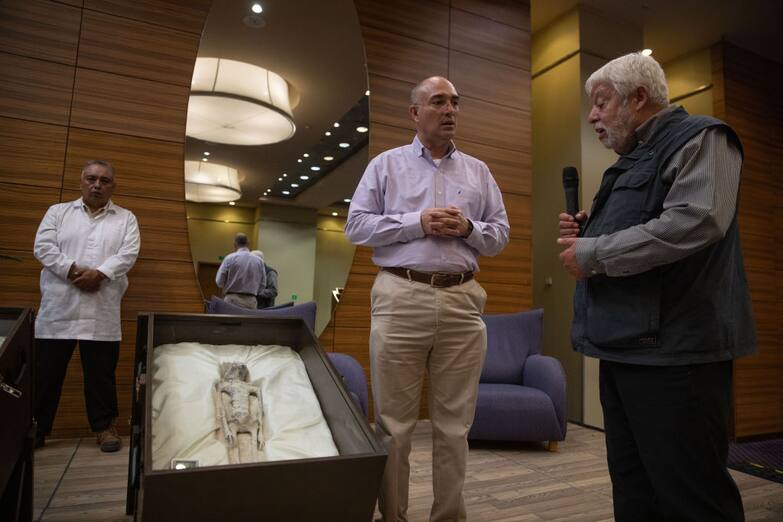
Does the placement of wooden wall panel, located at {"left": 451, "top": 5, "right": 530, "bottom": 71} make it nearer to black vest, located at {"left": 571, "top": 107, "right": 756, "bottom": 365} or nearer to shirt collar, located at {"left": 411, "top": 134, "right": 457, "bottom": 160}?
shirt collar, located at {"left": 411, "top": 134, "right": 457, "bottom": 160}

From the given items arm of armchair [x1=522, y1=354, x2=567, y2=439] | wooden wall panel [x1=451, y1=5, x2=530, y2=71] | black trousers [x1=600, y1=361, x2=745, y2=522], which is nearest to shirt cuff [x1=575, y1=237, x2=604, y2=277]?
black trousers [x1=600, y1=361, x2=745, y2=522]

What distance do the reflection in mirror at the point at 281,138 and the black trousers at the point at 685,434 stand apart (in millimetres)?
2892

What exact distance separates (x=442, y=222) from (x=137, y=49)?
287cm

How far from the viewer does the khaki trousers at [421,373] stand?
Result: 176cm

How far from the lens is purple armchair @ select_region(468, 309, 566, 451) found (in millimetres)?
3346

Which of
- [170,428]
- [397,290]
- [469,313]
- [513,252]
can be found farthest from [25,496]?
[513,252]

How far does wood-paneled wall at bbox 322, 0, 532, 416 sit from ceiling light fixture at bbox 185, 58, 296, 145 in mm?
746

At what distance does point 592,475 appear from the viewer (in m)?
2.85

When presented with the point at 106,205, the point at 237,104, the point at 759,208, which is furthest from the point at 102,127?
the point at 759,208

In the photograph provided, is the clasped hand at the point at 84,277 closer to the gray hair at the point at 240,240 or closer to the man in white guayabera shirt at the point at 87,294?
the man in white guayabera shirt at the point at 87,294

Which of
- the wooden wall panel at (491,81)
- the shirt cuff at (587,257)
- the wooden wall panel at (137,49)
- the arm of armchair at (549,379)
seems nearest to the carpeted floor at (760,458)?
the arm of armchair at (549,379)

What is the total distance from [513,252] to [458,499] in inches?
118

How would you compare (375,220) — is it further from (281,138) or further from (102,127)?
(102,127)

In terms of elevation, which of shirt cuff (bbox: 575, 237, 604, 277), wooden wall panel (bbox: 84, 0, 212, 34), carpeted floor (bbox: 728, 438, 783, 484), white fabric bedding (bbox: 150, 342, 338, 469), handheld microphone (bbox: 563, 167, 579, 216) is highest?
wooden wall panel (bbox: 84, 0, 212, 34)
